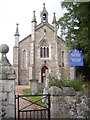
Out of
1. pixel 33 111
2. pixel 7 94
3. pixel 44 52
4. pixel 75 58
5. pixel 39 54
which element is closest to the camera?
pixel 7 94

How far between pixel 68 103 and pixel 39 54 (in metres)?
30.0

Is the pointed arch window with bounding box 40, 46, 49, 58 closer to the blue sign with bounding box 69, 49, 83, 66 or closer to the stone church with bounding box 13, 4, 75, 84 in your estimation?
the stone church with bounding box 13, 4, 75, 84

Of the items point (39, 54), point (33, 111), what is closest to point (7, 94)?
point (33, 111)

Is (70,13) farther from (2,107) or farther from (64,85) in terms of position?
(2,107)

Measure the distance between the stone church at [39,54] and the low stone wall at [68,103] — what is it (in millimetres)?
28666

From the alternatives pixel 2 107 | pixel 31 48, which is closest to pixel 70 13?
pixel 2 107

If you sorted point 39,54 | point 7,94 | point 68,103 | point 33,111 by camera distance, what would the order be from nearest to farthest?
point 7,94, point 68,103, point 33,111, point 39,54

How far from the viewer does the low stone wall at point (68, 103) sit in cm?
779

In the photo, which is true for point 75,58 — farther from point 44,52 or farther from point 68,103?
point 44,52

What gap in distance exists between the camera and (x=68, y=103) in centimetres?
785

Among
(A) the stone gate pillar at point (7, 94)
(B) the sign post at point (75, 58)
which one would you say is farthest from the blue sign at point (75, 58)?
(A) the stone gate pillar at point (7, 94)

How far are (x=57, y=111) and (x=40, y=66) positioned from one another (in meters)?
29.5

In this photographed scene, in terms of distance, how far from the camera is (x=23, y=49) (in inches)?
1490

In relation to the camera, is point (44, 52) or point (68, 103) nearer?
point (68, 103)
